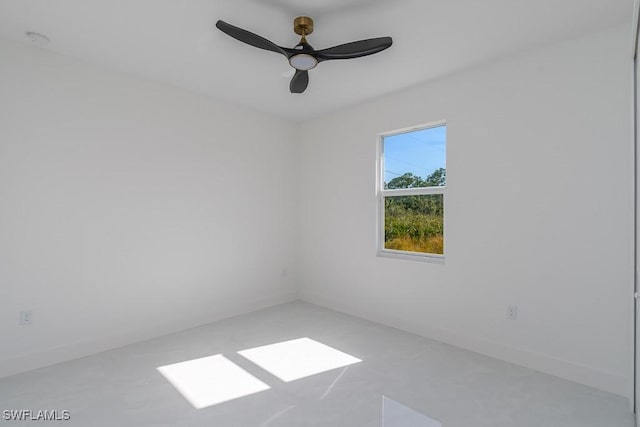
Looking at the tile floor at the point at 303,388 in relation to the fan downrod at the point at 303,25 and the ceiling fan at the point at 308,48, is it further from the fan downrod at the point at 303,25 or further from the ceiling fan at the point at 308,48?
the fan downrod at the point at 303,25

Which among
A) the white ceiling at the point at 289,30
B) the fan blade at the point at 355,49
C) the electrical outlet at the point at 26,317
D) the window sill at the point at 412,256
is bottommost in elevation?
the electrical outlet at the point at 26,317

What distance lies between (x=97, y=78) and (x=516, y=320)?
4.07 metres

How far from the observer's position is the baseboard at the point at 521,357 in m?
2.26

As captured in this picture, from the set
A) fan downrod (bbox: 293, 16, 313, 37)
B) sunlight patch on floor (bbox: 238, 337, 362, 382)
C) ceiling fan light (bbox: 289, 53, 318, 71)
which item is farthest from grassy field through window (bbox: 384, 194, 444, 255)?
fan downrod (bbox: 293, 16, 313, 37)

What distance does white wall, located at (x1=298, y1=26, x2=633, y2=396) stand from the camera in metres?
2.28

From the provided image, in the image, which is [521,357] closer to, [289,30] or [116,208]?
[289,30]

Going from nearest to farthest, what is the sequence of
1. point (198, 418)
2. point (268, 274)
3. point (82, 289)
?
point (198, 418) < point (82, 289) < point (268, 274)

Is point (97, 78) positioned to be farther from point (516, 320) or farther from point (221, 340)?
point (516, 320)

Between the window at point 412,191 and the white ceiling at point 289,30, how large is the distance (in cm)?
62

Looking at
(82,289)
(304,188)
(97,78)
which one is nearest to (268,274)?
(304,188)

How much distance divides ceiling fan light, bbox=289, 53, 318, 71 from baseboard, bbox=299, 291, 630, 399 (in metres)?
2.58

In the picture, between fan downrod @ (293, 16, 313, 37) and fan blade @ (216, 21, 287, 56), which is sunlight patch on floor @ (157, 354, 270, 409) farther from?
fan downrod @ (293, 16, 313, 37)

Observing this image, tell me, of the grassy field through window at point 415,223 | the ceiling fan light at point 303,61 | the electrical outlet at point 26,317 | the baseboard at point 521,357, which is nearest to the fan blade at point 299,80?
the ceiling fan light at point 303,61

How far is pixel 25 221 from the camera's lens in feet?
8.44
